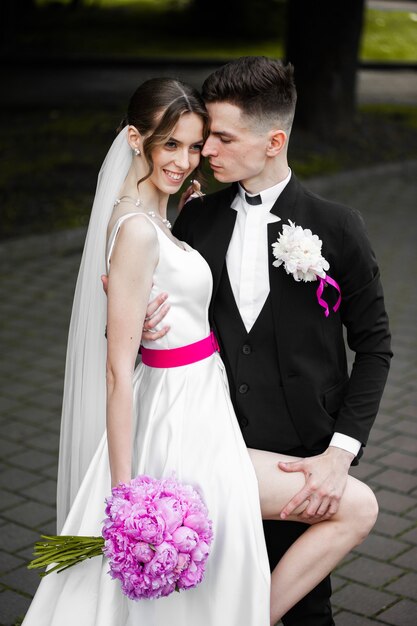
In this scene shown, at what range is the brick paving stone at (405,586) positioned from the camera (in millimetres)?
4273

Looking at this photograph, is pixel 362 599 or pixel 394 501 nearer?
pixel 362 599

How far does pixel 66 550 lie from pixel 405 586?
A: 1.82 meters

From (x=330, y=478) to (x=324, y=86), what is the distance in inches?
436

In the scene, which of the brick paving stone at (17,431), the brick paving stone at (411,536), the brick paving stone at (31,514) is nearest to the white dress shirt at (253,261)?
the brick paving stone at (411,536)

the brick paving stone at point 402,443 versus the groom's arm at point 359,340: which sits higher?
the groom's arm at point 359,340

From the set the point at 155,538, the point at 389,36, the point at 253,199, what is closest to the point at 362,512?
the point at 155,538

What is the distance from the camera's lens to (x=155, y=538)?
2816 millimetres

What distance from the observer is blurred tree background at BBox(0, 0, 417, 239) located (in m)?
11.1

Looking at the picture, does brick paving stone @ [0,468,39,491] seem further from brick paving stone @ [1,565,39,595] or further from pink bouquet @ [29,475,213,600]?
pink bouquet @ [29,475,213,600]

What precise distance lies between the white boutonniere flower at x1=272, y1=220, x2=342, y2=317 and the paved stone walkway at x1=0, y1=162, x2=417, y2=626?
1.64 meters

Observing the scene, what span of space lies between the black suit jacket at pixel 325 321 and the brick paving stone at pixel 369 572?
130 cm

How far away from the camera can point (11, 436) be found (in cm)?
581

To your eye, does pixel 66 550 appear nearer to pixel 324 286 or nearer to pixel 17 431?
pixel 324 286

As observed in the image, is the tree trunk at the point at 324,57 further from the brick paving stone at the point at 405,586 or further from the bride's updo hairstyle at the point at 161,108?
the bride's updo hairstyle at the point at 161,108
